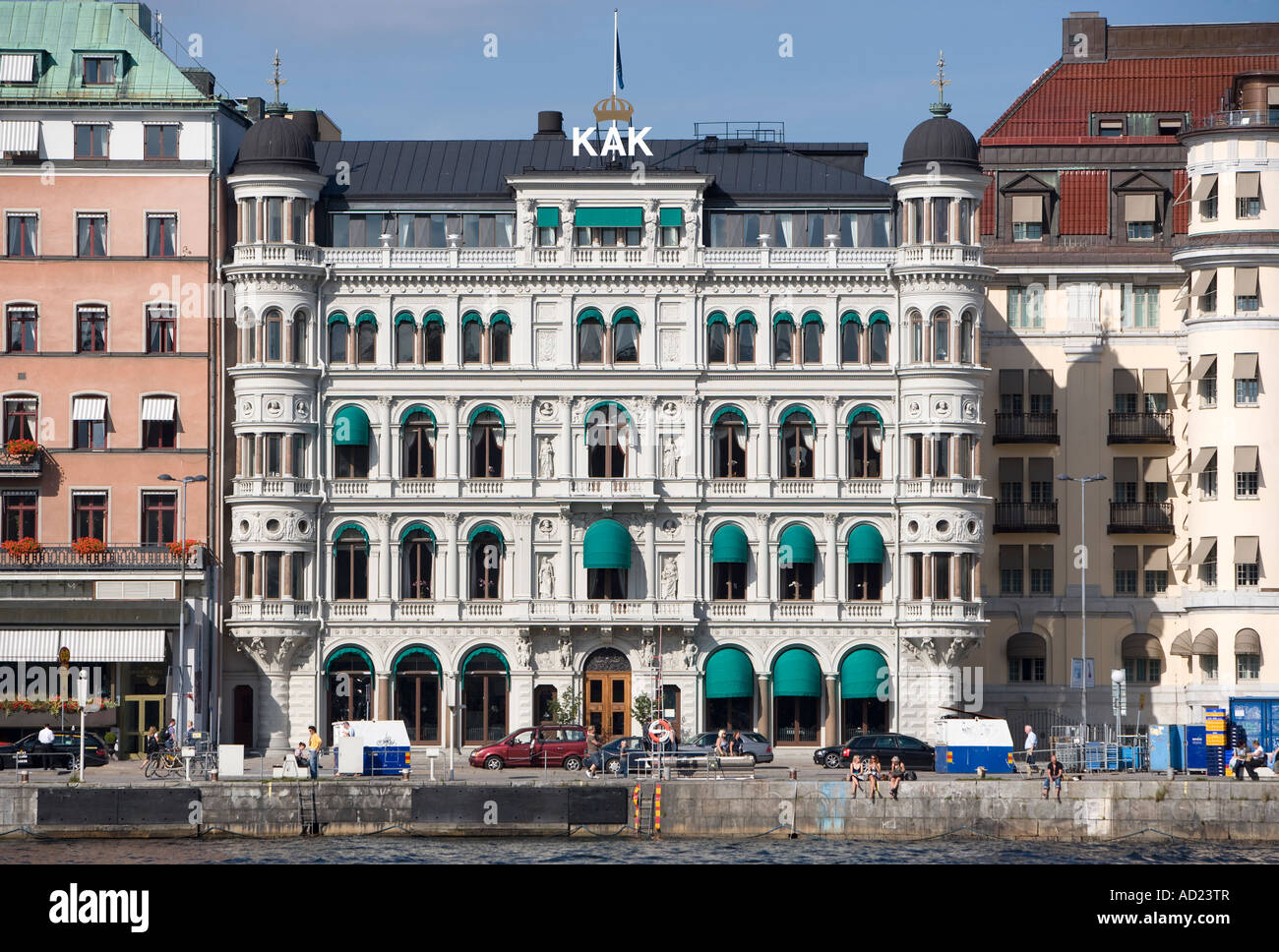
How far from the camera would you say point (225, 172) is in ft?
320

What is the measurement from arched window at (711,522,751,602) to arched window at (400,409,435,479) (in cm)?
1297

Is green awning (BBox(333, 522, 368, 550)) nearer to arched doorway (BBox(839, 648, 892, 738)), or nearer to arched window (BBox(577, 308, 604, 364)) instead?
arched window (BBox(577, 308, 604, 364))

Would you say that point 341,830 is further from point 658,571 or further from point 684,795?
point 658,571

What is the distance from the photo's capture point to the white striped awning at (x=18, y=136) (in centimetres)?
9531

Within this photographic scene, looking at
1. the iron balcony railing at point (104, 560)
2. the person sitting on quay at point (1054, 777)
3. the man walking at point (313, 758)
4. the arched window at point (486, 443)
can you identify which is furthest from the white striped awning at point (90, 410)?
the person sitting on quay at point (1054, 777)

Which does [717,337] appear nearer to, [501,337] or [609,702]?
[501,337]

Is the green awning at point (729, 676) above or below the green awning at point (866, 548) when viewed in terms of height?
below

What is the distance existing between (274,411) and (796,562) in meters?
23.7

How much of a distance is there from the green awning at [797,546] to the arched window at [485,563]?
40.7 ft

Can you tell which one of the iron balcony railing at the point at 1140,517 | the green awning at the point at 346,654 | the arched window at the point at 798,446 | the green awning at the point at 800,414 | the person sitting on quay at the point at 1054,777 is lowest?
the person sitting on quay at the point at 1054,777

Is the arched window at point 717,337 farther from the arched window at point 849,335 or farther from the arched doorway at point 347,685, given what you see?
the arched doorway at point 347,685

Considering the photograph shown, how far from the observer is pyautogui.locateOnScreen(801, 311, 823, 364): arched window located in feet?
313

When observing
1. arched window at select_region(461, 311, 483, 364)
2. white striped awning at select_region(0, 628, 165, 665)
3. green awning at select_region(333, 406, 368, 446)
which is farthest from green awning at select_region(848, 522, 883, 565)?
white striped awning at select_region(0, 628, 165, 665)
